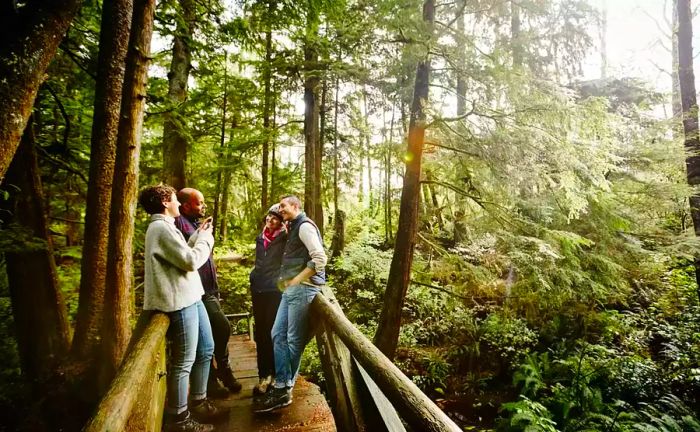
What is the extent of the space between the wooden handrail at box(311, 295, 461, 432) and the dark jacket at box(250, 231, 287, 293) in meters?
1.01

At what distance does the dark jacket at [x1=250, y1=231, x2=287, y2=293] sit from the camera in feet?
12.6

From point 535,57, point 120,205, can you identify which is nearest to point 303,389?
point 120,205

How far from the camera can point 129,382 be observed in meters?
1.97

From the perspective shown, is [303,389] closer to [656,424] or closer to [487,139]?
[487,139]

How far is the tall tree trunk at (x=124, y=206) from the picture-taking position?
3.75 m

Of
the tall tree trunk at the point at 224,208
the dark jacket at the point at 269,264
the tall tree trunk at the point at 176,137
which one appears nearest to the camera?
the dark jacket at the point at 269,264

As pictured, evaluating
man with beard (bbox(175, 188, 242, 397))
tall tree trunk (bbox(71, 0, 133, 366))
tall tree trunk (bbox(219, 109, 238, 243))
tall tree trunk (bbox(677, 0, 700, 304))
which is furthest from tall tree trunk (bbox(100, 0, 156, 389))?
tall tree trunk (bbox(677, 0, 700, 304))

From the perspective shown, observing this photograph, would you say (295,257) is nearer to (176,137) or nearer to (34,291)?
(34,291)

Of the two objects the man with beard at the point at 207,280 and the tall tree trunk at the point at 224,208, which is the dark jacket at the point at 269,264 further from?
the tall tree trunk at the point at 224,208

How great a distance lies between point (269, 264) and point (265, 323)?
708mm

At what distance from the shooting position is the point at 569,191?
623 cm

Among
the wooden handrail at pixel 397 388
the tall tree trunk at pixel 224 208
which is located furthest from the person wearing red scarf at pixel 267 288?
the tall tree trunk at pixel 224 208

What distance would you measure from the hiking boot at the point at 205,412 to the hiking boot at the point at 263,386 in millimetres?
445

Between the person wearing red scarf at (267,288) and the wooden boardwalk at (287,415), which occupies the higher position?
the person wearing red scarf at (267,288)
